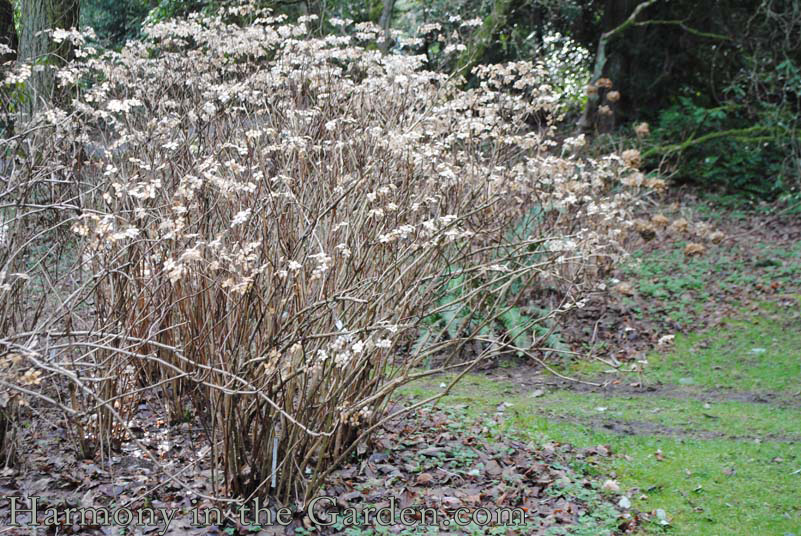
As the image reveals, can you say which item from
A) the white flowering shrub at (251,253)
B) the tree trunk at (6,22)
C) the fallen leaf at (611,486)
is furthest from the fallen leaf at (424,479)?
the tree trunk at (6,22)

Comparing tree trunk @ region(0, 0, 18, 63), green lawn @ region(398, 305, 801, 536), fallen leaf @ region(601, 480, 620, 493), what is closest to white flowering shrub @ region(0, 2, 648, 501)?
fallen leaf @ region(601, 480, 620, 493)

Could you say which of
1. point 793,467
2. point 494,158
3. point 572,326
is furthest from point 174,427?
point 572,326

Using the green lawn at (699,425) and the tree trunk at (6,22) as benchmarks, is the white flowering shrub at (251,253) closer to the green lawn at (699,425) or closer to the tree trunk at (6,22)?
the green lawn at (699,425)

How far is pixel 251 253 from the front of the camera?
11.8 feet

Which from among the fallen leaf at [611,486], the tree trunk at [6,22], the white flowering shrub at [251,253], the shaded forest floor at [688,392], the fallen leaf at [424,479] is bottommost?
the shaded forest floor at [688,392]

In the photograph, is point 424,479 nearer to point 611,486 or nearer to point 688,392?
point 611,486

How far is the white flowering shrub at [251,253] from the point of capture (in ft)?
10.8

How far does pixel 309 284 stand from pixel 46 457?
173 cm

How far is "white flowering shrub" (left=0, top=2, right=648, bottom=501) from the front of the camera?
329cm

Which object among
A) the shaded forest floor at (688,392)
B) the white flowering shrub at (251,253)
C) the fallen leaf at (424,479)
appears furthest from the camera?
the shaded forest floor at (688,392)

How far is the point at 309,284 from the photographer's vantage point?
3.81 m

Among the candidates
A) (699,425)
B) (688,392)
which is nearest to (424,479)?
(699,425)

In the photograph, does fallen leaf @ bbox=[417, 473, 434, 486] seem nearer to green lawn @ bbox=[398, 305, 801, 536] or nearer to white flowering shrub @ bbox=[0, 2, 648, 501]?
white flowering shrub @ bbox=[0, 2, 648, 501]

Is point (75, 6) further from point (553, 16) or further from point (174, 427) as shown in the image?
point (553, 16)
